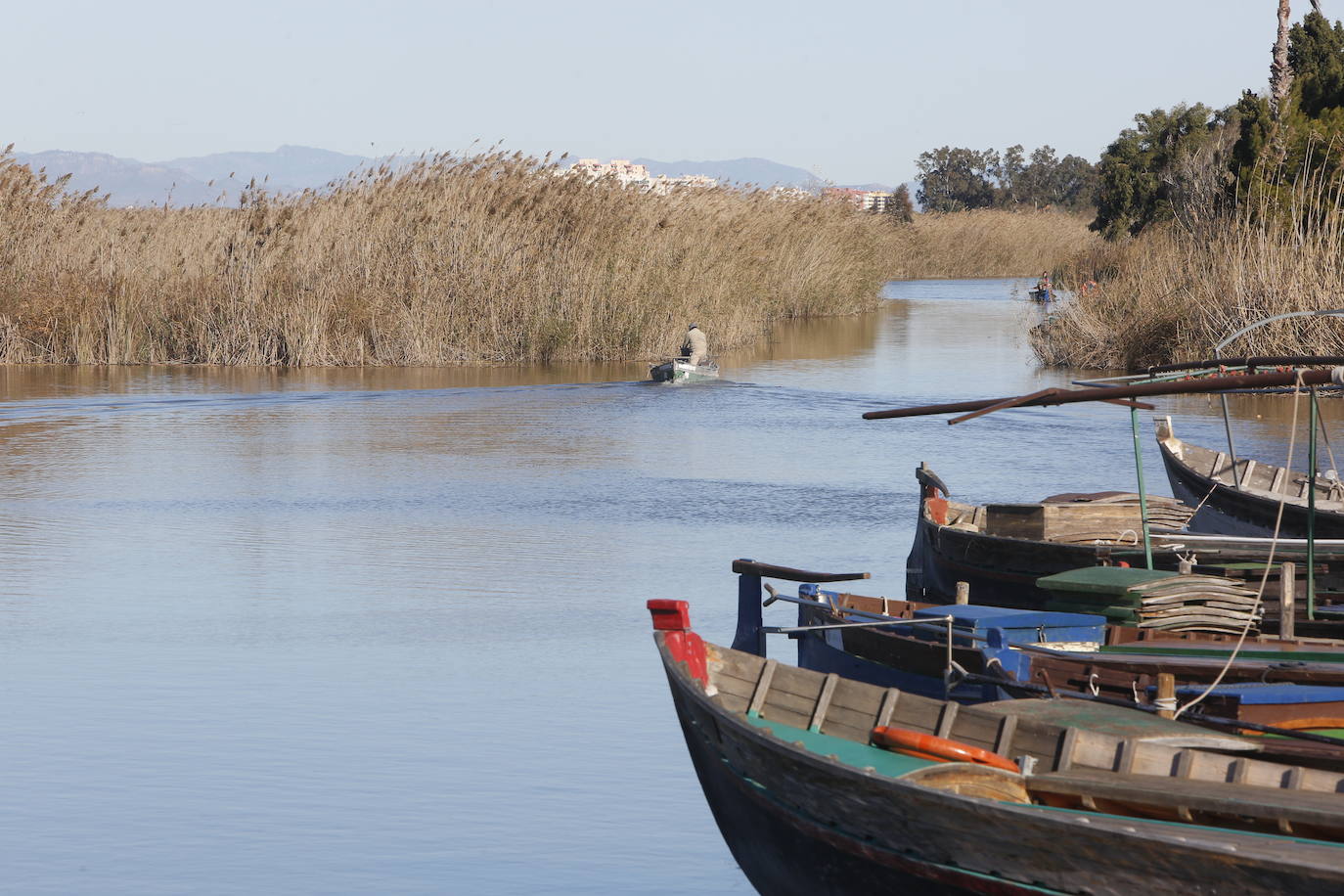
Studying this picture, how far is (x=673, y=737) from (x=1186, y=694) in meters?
2.66

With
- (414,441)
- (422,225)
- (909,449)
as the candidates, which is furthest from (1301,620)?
(422,225)

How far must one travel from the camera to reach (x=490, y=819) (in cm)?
770

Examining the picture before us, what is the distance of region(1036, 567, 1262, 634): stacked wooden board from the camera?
9250 millimetres

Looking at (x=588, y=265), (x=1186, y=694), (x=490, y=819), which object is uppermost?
(x=588, y=265)

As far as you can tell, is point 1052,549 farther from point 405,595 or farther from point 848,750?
point 848,750

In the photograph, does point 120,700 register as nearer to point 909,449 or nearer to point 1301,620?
point 1301,620

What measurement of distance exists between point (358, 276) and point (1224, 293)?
49.4 ft

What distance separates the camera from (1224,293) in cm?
2650

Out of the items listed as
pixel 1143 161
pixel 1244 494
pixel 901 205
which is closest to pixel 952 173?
pixel 901 205

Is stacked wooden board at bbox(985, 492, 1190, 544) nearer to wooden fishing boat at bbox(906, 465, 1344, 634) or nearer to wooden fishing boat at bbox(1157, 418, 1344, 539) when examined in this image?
wooden fishing boat at bbox(906, 465, 1344, 634)

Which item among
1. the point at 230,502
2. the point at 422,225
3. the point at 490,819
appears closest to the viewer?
the point at 490,819

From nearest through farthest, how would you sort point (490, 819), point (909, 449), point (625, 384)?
point (490, 819) → point (909, 449) → point (625, 384)

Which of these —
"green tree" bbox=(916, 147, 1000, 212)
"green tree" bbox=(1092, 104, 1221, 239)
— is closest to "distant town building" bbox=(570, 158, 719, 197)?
"green tree" bbox=(1092, 104, 1221, 239)

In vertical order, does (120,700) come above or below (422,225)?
below
